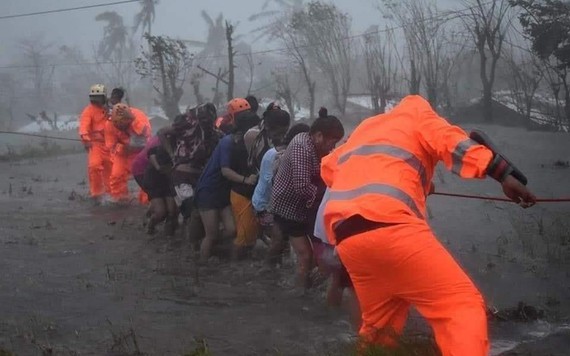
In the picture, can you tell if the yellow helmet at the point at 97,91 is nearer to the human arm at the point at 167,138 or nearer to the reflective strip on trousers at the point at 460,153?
the human arm at the point at 167,138

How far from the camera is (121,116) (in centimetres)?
1017

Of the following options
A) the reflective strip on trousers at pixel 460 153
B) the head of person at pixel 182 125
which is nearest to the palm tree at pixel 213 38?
the head of person at pixel 182 125

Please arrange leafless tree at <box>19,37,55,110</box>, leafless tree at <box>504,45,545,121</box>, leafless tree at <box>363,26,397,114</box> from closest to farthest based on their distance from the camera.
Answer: leafless tree at <box>504,45,545,121</box>
leafless tree at <box>363,26,397,114</box>
leafless tree at <box>19,37,55,110</box>

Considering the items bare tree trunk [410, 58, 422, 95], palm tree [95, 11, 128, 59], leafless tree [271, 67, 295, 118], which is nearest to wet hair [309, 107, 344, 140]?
bare tree trunk [410, 58, 422, 95]

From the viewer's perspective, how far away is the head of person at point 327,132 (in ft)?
16.7

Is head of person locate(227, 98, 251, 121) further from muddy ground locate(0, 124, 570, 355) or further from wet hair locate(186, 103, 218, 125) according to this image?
muddy ground locate(0, 124, 570, 355)

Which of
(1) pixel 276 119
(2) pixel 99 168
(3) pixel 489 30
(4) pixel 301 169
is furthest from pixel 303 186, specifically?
(3) pixel 489 30

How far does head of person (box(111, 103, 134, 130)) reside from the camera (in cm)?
1017

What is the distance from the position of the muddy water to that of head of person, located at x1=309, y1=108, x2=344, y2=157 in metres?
1.30

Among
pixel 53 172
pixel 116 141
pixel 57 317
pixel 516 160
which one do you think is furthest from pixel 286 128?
pixel 53 172

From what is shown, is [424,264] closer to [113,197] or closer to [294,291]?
[294,291]

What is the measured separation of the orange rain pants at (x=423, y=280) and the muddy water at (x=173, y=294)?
988 mm

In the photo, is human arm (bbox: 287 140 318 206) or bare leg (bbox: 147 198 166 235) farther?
bare leg (bbox: 147 198 166 235)

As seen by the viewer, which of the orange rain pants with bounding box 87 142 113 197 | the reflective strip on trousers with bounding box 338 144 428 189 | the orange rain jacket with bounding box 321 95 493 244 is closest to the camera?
the orange rain jacket with bounding box 321 95 493 244
